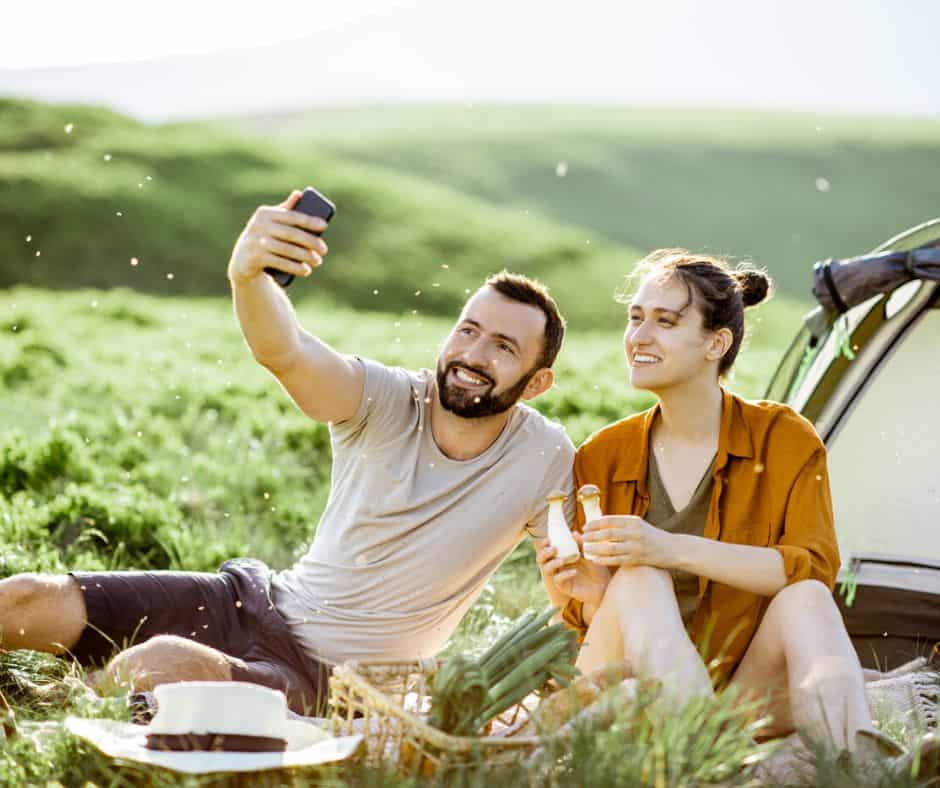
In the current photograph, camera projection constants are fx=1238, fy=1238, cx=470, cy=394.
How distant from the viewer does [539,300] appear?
4.09m

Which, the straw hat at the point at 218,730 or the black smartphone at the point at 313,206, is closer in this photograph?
the straw hat at the point at 218,730

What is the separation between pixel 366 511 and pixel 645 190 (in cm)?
2955

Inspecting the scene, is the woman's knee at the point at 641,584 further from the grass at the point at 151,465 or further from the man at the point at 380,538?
the grass at the point at 151,465

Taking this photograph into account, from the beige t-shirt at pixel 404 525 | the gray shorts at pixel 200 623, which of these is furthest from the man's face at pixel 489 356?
the gray shorts at pixel 200 623

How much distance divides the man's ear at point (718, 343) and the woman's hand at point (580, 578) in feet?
2.48

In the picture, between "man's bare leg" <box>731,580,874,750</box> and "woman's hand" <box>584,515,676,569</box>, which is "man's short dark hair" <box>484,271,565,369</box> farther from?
"man's bare leg" <box>731,580,874,750</box>

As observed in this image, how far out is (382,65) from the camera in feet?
170

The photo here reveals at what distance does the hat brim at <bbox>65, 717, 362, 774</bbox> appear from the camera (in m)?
2.72

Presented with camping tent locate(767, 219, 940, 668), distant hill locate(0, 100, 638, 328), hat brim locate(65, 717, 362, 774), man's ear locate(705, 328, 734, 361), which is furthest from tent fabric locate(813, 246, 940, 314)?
distant hill locate(0, 100, 638, 328)

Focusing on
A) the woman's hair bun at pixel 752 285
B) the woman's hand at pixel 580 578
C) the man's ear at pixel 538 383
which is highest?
the woman's hair bun at pixel 752 285

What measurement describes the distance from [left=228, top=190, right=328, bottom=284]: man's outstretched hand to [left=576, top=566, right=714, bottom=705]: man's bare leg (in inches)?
49.3

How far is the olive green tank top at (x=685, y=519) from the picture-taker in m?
3.85

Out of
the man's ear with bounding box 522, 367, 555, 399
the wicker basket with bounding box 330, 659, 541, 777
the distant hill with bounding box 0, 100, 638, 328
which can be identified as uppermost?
the distant hill with bounding box 0, 100, 638, 328

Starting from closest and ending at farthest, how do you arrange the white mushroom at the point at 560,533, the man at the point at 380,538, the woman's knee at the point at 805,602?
the woman's knee at the point at 805,602, the white mushroom at the point at 560,533, the man at the point at 380,538
